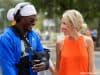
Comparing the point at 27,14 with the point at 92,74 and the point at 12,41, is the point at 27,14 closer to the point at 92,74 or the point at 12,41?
the point at 12,41

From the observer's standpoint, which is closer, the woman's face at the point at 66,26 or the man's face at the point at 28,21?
the man's face at the point at 28,21

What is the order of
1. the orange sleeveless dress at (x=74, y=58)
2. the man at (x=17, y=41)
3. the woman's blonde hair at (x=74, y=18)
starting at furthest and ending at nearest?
1. the orange sleeveless dress at (x=74, y=58)
2. the woman's blonde hair at (x=74, y=18)
3. the man at (x=17, y=41)

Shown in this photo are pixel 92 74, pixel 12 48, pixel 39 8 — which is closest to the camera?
pixel 12 48

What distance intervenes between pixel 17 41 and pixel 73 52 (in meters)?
0.95

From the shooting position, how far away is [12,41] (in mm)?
4605

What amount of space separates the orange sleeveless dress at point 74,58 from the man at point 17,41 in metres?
0.64

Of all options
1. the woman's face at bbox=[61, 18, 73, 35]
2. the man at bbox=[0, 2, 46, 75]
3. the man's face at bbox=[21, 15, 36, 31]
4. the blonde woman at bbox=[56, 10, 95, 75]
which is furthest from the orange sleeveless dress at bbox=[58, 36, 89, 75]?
the man's face at bbox=[21, 15, 36, 31]

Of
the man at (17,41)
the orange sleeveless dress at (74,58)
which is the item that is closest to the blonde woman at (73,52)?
the orange sleeveless dress at (74,58)

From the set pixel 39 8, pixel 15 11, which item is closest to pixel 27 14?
pixel 15 11

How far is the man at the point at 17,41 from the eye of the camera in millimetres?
4578

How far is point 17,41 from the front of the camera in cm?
462

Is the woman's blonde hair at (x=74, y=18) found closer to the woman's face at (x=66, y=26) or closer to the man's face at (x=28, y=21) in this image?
the woman's face at (x=66, y=26)

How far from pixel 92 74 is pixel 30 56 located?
98 centimetres

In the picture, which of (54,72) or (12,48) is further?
(54,72)
